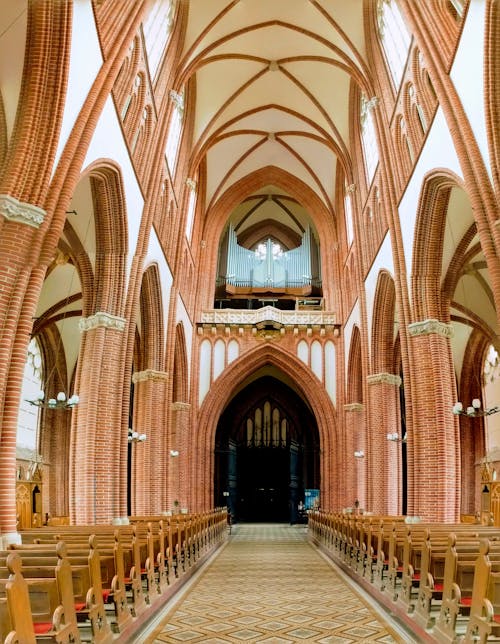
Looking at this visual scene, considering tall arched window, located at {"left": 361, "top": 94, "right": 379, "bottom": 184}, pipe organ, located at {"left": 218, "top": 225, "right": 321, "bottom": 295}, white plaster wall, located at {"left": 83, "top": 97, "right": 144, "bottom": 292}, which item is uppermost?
tall arched window, located at {"left": 361, "top": 94, "right": 379, "bottom": 184}

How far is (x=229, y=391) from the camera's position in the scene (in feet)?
87.5

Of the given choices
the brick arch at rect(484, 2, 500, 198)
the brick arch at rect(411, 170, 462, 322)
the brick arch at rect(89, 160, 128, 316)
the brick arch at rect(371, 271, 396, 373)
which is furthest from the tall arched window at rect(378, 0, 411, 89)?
the brick arch at rect(89, 160, 128, 316)

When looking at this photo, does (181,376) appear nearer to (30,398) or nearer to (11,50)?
(30,398)

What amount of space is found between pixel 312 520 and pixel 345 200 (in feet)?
43.4

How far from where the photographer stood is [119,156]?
13930 millimetres

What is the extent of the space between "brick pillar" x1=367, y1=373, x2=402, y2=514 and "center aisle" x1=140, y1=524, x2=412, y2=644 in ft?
23.6

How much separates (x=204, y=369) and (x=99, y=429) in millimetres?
12751

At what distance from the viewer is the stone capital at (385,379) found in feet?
67.4

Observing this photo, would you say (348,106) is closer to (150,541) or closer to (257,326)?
(257,326)

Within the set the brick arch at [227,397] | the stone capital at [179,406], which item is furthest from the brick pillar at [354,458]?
the stone capital at [179,406]

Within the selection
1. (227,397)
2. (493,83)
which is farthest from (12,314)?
(227,397)

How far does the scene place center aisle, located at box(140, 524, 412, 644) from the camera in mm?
6344

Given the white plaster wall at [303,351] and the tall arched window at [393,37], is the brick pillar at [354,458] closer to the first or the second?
the white plaster wall at [303,351]

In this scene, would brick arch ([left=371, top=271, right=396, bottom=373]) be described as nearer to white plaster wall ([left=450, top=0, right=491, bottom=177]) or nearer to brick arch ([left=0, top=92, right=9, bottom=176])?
white plaster wall ([left=450, top=0, right=491, bottom=177])
